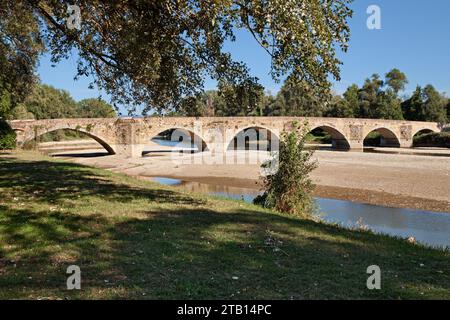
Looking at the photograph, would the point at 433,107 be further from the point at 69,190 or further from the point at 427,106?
the point at 69,190

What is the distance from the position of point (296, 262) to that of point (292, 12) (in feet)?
15.0

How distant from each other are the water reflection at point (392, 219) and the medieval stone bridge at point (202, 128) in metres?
23.6

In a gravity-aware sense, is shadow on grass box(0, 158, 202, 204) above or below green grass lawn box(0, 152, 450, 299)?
above

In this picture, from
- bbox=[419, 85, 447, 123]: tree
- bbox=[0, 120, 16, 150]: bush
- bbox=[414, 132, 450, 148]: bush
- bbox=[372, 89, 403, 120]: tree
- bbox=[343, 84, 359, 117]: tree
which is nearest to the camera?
bbox=[0, 120, 16, 150]: bush

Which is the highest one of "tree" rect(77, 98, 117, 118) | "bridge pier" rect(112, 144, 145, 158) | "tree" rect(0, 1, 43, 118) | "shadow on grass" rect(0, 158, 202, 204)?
"tree" rect(77, 98, 117, 118)

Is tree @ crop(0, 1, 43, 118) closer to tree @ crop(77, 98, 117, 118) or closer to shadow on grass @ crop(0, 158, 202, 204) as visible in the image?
shadow on grass @ crop(0, 158, 202, 204)

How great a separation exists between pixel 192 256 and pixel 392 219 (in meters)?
12.3

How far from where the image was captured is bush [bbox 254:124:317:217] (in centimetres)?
1349

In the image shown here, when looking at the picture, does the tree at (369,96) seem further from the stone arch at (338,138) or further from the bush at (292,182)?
the bush at (292,182)

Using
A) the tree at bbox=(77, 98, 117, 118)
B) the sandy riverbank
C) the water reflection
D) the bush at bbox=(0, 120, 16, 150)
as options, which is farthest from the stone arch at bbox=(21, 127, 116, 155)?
the tree at bbox=(77, 98, 117, 118)

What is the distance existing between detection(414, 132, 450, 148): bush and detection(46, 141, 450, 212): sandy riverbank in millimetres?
34875

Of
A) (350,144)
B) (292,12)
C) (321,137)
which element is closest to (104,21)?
(292,12)

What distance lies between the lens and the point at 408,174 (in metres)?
29.2
